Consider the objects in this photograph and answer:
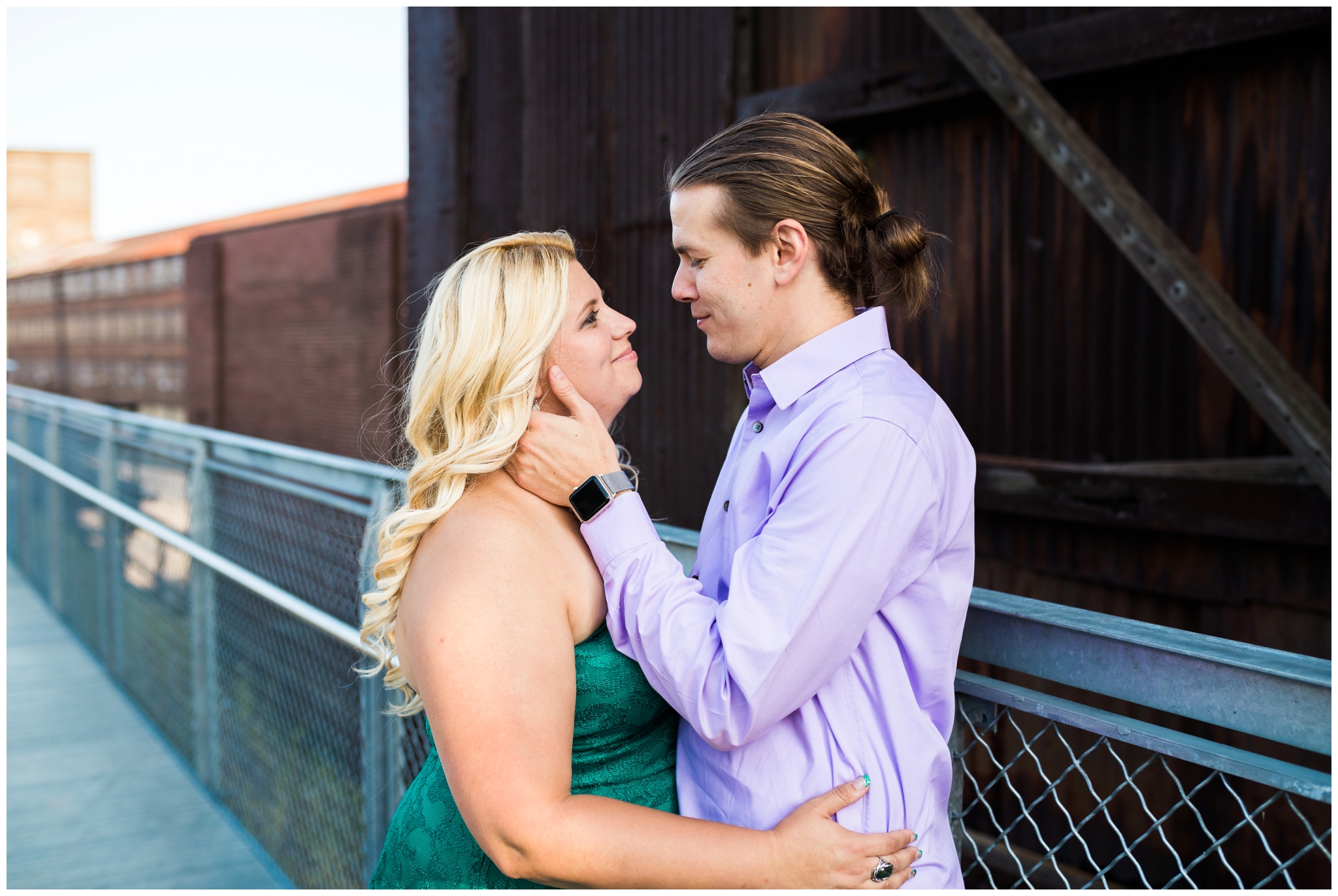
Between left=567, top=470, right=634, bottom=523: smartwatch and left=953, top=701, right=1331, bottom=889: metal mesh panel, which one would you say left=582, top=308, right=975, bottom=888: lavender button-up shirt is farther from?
left=953, top=701, right=1331, bottom=889: metal mesh panel

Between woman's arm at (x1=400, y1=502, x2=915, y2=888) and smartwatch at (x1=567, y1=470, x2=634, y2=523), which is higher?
smartwatch at (x1=567, y1=470, x2=634, y2=523)

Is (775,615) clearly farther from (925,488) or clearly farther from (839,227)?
(839,227)

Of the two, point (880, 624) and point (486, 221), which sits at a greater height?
point (486, 221)

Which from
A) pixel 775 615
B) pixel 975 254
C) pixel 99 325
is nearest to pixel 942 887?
pixel 775 615

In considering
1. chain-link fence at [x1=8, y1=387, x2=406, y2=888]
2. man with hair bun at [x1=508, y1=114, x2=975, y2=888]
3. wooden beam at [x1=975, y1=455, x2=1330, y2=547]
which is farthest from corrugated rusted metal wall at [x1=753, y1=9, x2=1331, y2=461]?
chain-link fence at [x1=8, y1=387, x2=406, y2=888]

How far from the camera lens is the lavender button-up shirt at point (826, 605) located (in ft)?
4.35

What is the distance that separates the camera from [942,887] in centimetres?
150

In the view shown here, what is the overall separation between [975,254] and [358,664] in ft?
11.1

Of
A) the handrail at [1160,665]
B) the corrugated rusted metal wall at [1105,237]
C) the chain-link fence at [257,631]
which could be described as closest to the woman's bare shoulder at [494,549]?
the handrail at [1160,665]

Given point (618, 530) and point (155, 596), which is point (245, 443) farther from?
point (618, 530)

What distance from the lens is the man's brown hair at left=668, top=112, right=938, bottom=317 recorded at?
1.73 meters

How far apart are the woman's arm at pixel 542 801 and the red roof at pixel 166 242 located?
13388 mm

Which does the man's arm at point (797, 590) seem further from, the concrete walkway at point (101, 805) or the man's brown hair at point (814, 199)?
the concrete walkway at point (101, 805)

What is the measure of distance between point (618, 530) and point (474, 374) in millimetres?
427
